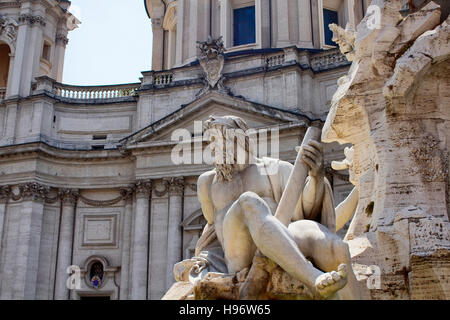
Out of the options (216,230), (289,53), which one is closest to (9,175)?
(289,53)

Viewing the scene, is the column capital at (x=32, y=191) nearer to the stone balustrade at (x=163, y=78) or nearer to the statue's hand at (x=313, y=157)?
the stone balustrade at (x=163, y=78)

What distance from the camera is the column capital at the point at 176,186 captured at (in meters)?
24.1

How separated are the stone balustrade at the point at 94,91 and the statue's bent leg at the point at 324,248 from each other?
23529 millimetres

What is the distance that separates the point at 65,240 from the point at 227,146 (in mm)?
21155

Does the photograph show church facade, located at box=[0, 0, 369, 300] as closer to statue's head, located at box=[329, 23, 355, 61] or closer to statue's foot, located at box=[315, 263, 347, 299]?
statue's head, located at box=[329, 23, 355, 61]

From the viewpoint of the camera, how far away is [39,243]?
2433 centimetres

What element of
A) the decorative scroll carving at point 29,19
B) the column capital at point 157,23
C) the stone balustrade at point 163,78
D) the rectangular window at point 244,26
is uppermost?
the column capital at point 157,23

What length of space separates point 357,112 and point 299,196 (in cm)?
147

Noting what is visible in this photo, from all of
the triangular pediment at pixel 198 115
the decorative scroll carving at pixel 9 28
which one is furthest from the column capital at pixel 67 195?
the decorative scroll carving at pixel 9 28

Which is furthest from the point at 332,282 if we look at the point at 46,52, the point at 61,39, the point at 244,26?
the point at 61,39

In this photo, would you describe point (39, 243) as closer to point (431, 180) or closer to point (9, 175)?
point (9, 175)

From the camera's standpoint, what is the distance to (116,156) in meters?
25.6

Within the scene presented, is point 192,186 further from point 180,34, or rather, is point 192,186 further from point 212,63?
point 180,34
